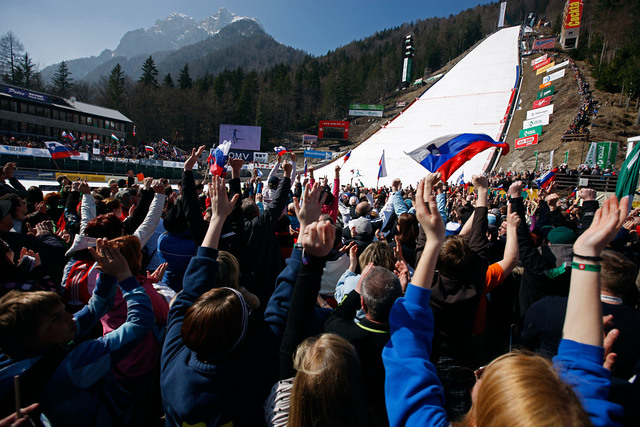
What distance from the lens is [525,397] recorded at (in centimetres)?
90

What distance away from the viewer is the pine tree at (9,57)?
2229 inches

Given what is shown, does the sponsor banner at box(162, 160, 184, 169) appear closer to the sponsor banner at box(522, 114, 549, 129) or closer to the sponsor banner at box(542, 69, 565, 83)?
the sponsor banner at box(522, 114, 549, 129)

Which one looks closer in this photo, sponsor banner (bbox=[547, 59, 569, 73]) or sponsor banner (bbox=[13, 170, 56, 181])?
sponsor banner (bbox=[13, 170, 56, 181])

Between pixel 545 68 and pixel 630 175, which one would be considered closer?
pixel 630 175

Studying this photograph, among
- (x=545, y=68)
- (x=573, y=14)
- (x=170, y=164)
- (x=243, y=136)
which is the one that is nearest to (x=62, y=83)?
(x=243, y=136)

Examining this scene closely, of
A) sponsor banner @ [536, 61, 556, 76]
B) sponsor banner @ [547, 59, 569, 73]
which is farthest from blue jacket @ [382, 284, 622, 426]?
sponsor banner @ [536, 61, 556, 76]

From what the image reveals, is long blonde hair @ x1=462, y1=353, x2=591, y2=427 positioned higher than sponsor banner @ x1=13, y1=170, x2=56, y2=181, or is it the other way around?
long blonde hair @ x1=462, y1=353, x2=591, y2=427

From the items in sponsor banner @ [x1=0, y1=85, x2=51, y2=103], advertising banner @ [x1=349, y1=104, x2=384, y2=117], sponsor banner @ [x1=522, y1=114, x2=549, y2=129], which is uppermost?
advertising banner @ [x1=349, y1=104, x2=384, y2=117]

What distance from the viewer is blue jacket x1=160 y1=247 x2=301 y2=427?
156cm

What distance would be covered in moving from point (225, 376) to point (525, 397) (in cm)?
131

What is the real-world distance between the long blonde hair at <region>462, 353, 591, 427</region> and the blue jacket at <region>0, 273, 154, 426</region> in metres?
1.87

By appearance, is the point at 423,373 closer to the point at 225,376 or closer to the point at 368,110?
the point at 225,376

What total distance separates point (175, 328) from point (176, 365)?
0.86ft

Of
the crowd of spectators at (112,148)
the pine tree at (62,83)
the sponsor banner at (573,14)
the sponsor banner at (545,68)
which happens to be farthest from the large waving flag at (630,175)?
the pine tree at (62,83)
